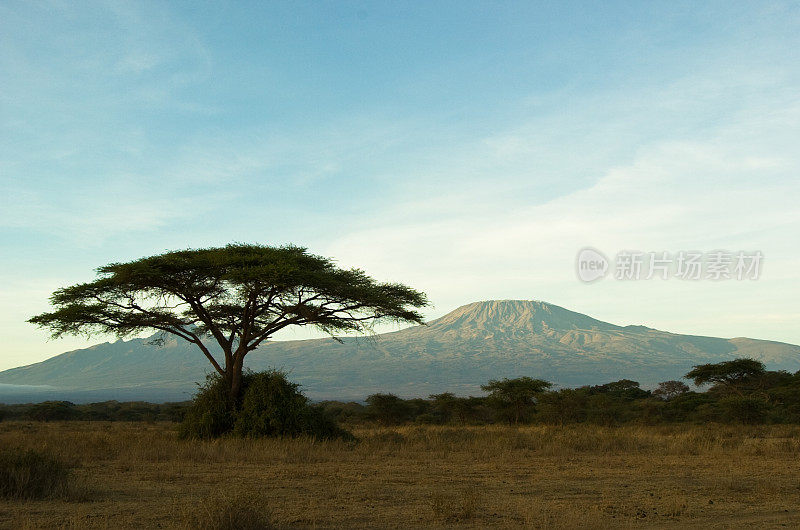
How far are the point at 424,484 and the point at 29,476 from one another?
6618 mm

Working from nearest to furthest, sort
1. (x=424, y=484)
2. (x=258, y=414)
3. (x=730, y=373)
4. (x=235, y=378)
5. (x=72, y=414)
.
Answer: (x=424, y=484), (x=258, y=414), (x=235, y=378), (x=72, y=414), (x=730, y=373)

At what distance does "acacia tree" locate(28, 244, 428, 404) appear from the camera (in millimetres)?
20375

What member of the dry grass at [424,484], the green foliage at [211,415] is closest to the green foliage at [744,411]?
the dry grass at [424,484]

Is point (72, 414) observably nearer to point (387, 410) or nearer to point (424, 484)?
point (387, 410)

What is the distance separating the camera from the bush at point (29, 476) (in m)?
9.68

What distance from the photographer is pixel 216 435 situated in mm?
19484

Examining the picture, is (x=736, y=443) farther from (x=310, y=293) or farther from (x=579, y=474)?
(x=310, y=293)

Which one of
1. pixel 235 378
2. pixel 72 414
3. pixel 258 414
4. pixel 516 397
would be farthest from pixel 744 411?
pixel 72 414

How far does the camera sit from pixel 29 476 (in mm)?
9914

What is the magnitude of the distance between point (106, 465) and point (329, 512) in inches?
298

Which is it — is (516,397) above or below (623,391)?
above

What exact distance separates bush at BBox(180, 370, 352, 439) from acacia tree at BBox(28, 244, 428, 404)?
0.58 m

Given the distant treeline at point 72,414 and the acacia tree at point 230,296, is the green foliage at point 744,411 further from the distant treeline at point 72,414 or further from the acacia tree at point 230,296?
the distant treeline at point 72,414

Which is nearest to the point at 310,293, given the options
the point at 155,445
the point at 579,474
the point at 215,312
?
the point at 215,312
